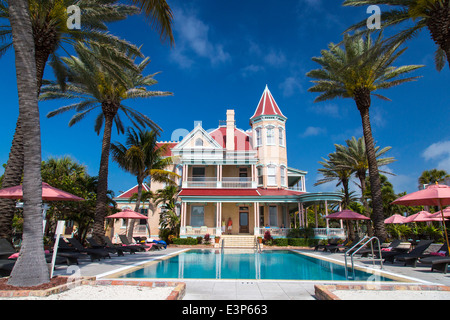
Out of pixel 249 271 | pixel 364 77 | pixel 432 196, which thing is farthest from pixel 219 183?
pixel 432 196

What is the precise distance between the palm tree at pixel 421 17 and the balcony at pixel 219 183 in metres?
18.4

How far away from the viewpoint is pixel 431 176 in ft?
113

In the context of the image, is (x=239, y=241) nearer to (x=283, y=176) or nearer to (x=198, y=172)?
(x=198, y=172)

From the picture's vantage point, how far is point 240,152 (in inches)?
1226

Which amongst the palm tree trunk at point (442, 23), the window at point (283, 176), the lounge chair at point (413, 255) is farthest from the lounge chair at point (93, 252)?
the window at point (283, 176)

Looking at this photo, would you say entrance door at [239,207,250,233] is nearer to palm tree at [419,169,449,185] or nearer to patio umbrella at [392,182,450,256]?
patio umbrella at [392,182,450,256]

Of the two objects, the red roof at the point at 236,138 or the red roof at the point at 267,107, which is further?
the red roof at the point at 236,138

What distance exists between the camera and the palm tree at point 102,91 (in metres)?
14.9

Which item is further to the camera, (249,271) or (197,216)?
(197,216)

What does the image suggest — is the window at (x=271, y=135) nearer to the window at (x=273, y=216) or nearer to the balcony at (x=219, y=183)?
the balcony at (x=219, y=183)

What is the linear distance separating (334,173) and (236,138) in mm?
12949

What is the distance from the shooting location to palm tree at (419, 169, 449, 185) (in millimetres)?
33672

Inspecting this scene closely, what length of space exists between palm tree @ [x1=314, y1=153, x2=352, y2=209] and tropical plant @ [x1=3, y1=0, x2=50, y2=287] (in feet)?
92.8

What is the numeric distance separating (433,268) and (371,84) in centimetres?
1298
